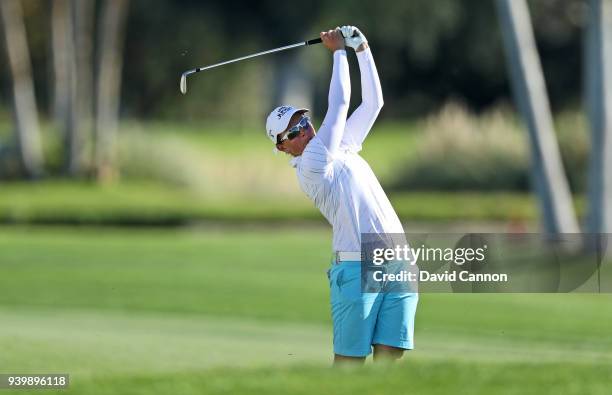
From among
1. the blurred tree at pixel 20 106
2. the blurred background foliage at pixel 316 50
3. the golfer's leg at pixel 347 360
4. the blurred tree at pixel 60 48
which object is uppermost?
the blurred background foliage at pixel 316 50

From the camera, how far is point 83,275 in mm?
19859

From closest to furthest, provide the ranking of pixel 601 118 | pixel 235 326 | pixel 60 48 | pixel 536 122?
pixel 235 326 < pixel 601 118 < pixel 536 122 < pixel 60 48

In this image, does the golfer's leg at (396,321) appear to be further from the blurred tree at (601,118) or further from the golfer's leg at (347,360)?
the blurred tree at (601,118)

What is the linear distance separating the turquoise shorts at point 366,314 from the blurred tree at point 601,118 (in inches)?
518

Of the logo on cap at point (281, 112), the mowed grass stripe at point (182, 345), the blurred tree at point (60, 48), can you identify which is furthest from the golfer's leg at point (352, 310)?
the blurred tree at point (60, 48)

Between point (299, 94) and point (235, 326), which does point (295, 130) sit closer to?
point (235, 326)

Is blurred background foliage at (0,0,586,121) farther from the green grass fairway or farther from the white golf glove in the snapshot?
the white golf glove

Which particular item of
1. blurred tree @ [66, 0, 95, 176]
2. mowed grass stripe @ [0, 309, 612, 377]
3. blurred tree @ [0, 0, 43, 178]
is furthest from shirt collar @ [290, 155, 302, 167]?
blurred tree @ [66, 0, 95, 176]

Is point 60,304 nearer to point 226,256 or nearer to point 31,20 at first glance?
point 226,256

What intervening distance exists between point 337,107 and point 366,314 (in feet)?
3.52

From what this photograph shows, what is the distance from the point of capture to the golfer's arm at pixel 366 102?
26.4 feet

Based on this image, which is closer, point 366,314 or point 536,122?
point 366,314

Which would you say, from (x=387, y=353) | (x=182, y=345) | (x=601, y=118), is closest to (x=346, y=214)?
(x=387, y=353)

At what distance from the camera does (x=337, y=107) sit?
7.77 m
